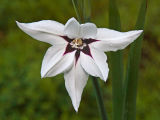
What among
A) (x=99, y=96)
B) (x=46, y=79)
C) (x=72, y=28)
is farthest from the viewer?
(x=46, y=79)

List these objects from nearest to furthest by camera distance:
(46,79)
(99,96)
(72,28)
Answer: (72,28)
(99,96)
(46,79)

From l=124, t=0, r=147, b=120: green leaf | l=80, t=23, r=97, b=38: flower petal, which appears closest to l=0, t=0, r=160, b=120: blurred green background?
l=124, t=0, r=147, b=120: green leaf

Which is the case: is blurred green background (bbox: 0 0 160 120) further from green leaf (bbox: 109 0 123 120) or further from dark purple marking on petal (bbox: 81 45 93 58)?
dark purple marking on petal (bbox: 81 45 93 58)

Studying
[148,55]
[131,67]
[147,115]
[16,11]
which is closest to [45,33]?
[131,67]

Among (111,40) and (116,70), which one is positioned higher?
(111,40)

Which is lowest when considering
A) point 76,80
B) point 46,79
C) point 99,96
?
point 46,79

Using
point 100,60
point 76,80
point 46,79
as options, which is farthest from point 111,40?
point 46,79

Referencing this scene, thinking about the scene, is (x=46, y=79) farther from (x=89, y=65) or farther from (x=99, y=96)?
(x=89, y=65)

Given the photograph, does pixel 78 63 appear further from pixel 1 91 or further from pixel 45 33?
pixel 1 91
